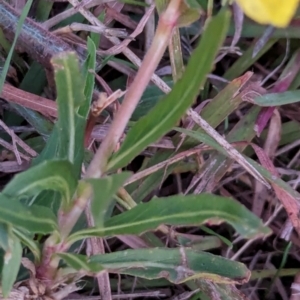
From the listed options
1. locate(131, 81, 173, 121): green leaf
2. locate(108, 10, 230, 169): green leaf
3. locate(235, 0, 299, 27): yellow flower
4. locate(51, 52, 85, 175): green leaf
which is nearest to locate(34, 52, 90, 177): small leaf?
locate(51, 52, 85, 175): green leaf

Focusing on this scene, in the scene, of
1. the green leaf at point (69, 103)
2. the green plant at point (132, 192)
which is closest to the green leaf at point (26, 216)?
the green plant at point (132, 192)

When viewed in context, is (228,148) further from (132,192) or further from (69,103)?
(69,103)

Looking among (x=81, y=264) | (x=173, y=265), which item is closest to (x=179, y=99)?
(x=81, y=264)

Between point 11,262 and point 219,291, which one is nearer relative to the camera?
point 11,262

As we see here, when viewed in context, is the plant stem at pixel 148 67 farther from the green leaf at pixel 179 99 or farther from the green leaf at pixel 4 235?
the green leaf at pixel 4 235

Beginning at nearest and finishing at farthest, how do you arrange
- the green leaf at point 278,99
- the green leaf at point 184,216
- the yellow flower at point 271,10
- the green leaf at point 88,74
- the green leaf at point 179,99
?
the yellow flower at point 271,10
the green leaf at point 179,99
the green leaf at point 184,216
the green leaf at point 88,74
the green leaf at point 278,99

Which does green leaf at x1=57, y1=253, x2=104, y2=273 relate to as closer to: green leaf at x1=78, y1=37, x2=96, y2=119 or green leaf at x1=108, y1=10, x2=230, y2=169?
green leaf at x1=108, y1=10, x2=230, y2=169
